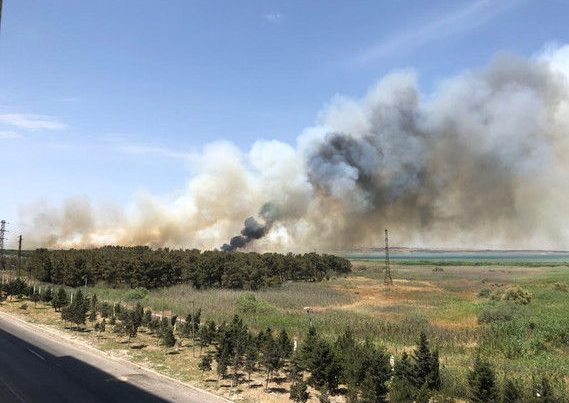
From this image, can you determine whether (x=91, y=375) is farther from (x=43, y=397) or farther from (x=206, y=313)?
(x=206, y=313)

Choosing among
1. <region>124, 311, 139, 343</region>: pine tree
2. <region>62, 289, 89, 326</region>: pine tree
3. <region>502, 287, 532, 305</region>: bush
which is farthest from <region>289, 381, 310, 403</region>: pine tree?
<region>502, 287, 532, 305</region>: bush

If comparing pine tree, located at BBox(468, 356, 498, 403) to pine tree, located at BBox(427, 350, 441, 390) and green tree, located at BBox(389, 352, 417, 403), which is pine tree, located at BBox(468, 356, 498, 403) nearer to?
pine tree, located at BBox(427, 350, 441, 390)

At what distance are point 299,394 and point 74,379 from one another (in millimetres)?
14983

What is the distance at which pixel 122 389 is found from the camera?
91.5 ft

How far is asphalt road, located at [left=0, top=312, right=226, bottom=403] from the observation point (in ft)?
86.1

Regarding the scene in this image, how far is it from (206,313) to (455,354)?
30.1 m

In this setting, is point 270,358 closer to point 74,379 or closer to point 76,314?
point 74,379

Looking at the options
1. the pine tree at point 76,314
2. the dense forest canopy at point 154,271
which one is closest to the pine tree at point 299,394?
the pine tree at point 76,314

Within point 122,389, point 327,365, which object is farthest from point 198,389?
point 327,365

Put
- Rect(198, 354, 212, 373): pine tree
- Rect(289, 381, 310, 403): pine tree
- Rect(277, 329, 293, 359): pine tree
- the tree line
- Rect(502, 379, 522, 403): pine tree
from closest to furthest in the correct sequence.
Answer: Rect(502, 379, 522, 403): pine tree < the tree line < Rect(289, 381, 310, 403): pine tree < Rect(198, 354, 212, 373): pine tree < Rect(277, 329, 293, 359): pine tree

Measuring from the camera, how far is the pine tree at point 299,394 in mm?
25312

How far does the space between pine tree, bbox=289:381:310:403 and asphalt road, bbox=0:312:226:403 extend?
Answer: 13.4 ft

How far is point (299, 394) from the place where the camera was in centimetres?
2566

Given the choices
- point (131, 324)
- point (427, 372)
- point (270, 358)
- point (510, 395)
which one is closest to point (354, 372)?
point (427, 372)
